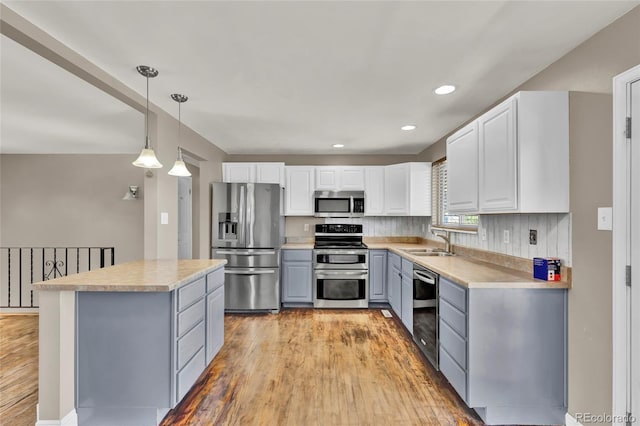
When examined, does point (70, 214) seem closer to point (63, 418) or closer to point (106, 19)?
point (63, 418)

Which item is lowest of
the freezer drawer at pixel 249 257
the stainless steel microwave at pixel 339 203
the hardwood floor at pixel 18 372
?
the hardwood floor at pixel 18 372

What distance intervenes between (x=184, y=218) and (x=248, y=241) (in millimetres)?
1808

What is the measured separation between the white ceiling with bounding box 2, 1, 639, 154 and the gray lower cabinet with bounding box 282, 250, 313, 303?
2.18 meters

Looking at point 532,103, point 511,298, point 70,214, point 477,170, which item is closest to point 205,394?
point 511,298

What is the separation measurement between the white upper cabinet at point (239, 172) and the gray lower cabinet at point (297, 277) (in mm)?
1249

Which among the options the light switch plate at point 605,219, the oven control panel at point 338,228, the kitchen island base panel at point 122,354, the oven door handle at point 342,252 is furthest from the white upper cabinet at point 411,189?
the kitchen island base panel at point 122,354

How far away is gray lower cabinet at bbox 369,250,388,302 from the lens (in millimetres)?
4500

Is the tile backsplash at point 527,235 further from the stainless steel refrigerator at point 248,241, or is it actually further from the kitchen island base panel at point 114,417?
the kitchen island base panel at point 114,417

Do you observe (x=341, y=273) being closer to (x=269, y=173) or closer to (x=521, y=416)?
(x=269, y=173)

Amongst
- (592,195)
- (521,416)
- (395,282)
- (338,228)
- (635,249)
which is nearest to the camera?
(635,249)

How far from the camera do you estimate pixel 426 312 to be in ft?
9.17

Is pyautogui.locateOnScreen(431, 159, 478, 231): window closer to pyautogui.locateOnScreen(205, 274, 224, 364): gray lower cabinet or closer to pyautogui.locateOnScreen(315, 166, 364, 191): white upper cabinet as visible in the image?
pyautogui.locateOnScreen(315, 166, 364, 191): white upper cabinet

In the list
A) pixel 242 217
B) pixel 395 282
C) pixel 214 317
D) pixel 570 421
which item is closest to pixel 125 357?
pixel 214 317

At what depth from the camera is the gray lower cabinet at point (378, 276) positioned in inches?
177
